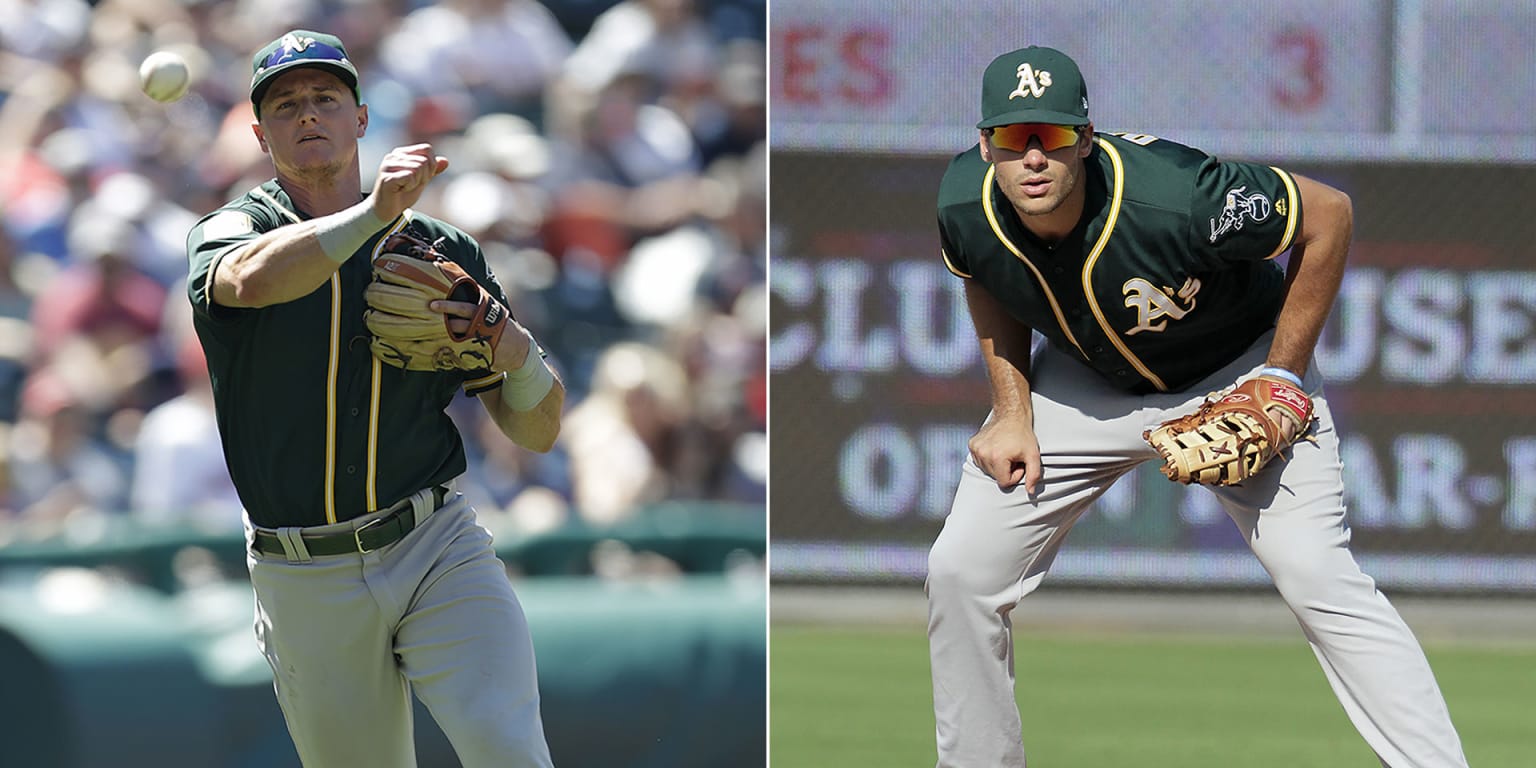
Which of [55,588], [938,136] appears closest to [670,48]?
[938,136]

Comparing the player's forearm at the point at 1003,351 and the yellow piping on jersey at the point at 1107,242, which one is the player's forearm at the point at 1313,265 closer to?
the yellow piping on jersey at the point at 1107,242

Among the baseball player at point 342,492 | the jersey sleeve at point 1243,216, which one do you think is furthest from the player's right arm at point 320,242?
the jersey sleeve at point 1243,216

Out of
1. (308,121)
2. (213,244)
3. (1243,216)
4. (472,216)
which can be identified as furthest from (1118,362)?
(472,216)

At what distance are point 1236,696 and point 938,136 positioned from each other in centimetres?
273

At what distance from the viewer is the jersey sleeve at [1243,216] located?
133 inches

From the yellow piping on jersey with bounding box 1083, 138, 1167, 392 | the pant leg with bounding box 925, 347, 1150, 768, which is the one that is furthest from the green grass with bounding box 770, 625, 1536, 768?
the yellow piping on jersey with bounding box 1083, 138, 1167, 392

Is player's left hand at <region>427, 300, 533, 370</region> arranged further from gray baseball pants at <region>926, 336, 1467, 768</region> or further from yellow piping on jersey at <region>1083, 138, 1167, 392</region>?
yellow piping on jersey at <region>1083, 138, 1167, 392</region>

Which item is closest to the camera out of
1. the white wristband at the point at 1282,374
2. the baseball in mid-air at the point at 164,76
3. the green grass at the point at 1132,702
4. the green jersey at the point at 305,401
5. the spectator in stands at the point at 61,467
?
the green jersey at the point at 305,401

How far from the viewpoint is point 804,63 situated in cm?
760

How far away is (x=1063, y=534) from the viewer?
3.80 meters

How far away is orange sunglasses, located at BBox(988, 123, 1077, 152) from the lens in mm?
3324

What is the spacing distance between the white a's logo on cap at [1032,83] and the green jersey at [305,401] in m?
1.29

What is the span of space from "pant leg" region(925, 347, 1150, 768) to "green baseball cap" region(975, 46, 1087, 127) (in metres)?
0.71

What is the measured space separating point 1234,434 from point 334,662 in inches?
69.6
